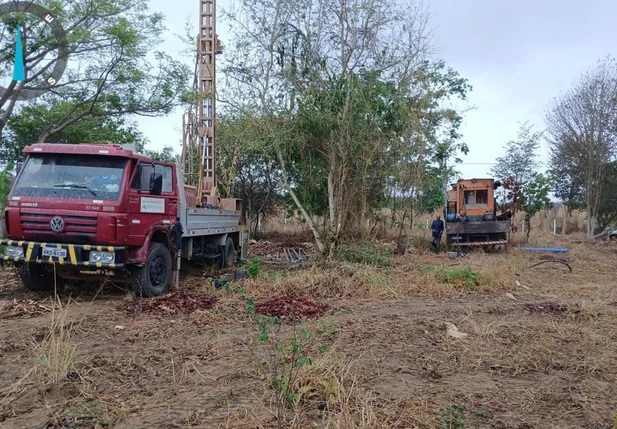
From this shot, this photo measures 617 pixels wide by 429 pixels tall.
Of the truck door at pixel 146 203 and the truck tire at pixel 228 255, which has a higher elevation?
the truck door at pixel 146 203

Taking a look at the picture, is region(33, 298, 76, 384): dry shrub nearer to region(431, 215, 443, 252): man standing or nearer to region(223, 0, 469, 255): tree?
region(223, 0, 469, 255): tree

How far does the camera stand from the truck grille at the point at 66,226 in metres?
7.14

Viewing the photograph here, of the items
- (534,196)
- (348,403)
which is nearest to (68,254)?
(348,403)

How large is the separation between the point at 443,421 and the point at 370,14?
9756 millimetres

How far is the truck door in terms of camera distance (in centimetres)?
752

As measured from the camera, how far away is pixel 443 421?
3.44 metres

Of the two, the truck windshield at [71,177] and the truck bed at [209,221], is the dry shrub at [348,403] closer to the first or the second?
the truck windshield at [71,177]

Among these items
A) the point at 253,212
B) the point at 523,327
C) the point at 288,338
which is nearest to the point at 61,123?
the point at 253,212

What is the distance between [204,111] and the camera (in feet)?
44.1

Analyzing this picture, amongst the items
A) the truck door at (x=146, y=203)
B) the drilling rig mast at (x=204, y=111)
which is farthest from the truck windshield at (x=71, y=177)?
the drilling rig mast at (x=204, y=111)

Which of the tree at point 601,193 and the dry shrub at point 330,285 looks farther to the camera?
the tree at point 601,193

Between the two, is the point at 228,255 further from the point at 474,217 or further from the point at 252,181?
the point at 252,181

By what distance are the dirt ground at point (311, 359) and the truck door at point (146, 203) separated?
1.17 m

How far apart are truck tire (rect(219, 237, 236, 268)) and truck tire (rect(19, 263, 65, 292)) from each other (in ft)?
14.5
